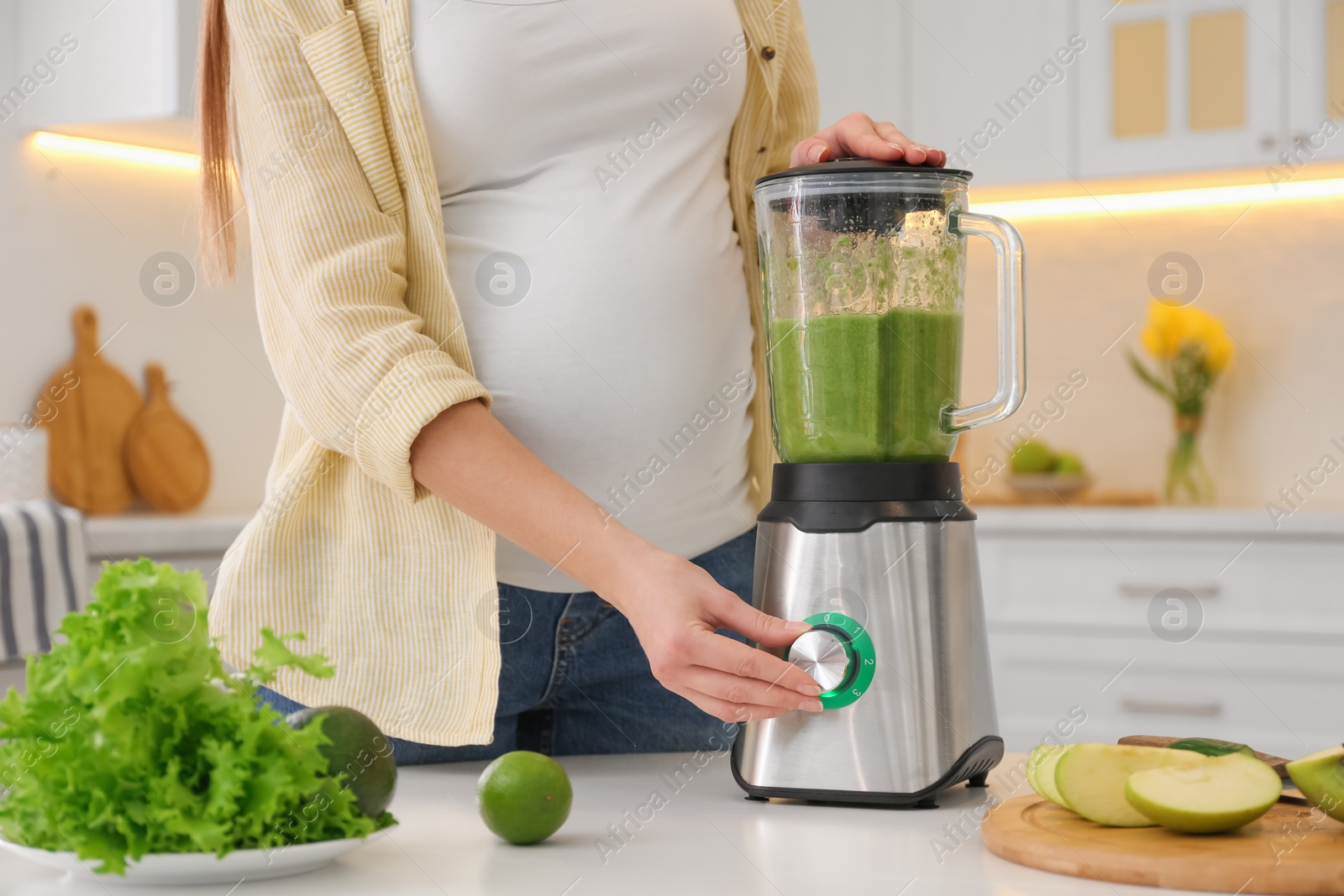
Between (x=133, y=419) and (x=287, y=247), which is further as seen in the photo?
(x=133, y=419)

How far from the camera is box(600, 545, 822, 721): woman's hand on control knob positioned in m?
0.67

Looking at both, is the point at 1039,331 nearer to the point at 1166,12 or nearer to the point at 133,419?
the point at 1166,12

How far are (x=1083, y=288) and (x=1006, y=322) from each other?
2083 millimetres

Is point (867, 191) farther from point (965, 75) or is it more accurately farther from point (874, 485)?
point (965, 75)

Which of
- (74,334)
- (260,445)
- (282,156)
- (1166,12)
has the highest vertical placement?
(1166,12)

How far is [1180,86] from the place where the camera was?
2.39 metres

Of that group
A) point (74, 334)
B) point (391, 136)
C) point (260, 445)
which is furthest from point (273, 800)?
point (260, 445)

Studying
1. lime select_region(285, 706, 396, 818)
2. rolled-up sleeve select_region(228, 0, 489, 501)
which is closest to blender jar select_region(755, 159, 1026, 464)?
rolled-up sleeve select_region(228, 0, 489, 501)

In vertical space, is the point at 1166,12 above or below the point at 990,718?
above

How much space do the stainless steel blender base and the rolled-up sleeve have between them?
0.76 ft

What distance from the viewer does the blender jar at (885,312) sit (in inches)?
30.8

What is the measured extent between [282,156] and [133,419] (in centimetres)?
177

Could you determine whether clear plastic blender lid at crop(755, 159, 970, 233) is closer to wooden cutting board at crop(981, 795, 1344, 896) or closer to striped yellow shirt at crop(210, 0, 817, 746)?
striped yellow shirt at crop(210, 0, 817, 746)

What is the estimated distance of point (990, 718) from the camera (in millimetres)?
769
